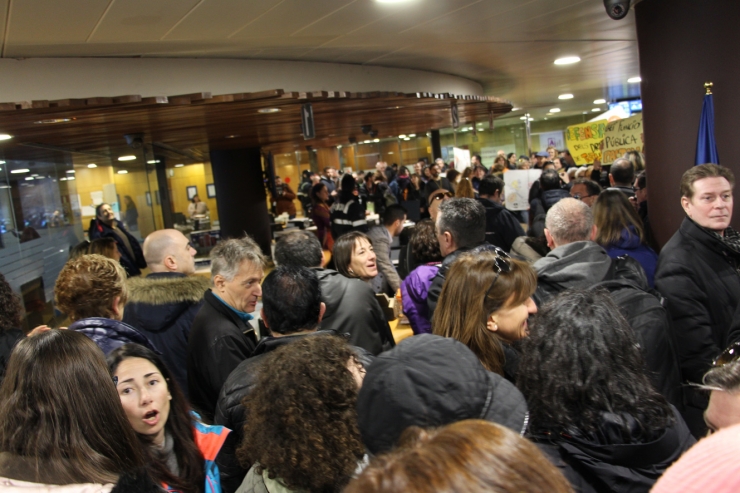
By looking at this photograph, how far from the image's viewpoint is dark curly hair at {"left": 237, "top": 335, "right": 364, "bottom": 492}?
159cm

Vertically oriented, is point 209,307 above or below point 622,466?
above

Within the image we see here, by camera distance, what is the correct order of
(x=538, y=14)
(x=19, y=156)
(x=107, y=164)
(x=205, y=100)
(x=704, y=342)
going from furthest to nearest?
(x=107, y=164), (x=19, y=156), (x=538, y=14), (x=205, y=100), (x=704, y=342)

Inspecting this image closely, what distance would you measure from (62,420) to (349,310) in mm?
1813

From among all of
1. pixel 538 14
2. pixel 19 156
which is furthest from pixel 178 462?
pixel 19 156

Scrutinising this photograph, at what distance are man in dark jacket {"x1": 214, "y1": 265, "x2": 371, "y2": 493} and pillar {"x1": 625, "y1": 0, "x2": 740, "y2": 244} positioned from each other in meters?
3.21

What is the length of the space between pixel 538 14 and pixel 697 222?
2.90m

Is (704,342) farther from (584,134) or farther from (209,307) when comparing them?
→ (584,134)

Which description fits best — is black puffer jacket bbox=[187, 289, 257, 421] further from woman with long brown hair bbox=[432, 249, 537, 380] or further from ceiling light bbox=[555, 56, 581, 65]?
ceiling light bbox=[555, 56, 581, 65]

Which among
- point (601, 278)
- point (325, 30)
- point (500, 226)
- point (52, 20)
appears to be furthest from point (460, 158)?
point (601, 278)

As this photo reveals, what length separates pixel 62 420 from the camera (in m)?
1.65

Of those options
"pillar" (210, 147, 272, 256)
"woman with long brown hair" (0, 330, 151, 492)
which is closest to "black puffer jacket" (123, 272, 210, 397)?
"woman with long brown hair" (0, 330, 151, 492)

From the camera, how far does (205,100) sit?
496cm

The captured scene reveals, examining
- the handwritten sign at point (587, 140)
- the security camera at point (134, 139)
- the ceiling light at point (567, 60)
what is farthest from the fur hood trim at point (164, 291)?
the handwritten sign at point (587, 140)

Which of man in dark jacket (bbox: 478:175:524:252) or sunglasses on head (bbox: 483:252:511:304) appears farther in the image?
man in dark jacket (bbox: 478:175:524:252)
